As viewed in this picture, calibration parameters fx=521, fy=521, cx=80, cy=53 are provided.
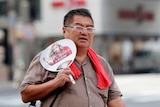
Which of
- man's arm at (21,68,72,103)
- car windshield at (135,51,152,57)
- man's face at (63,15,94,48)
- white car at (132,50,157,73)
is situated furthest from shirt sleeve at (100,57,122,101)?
car windshield at (135,51,152,57)

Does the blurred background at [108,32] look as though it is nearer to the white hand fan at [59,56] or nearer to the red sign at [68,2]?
the red sign at [68,2]

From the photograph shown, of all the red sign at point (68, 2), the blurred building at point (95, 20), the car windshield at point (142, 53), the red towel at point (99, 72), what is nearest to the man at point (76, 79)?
the red towel at point (99, 72)

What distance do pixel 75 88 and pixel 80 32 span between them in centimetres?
36

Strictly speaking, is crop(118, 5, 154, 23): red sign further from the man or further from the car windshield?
the man

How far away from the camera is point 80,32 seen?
10.9ft

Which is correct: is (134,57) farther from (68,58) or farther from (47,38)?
(68,58)

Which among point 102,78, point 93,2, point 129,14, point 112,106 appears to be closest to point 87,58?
point 102,78

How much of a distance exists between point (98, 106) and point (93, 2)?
2914cm

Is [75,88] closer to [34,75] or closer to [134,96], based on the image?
[34,75]

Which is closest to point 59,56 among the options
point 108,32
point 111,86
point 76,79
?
point 76,79

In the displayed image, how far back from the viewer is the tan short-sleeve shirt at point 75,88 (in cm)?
327

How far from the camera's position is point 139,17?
35.4m

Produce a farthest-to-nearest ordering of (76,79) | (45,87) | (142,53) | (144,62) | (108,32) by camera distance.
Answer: (142,53) → (144,62) → (108,32) → (76,79) → (45,87)

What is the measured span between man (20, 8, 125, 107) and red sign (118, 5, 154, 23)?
3063 cm
